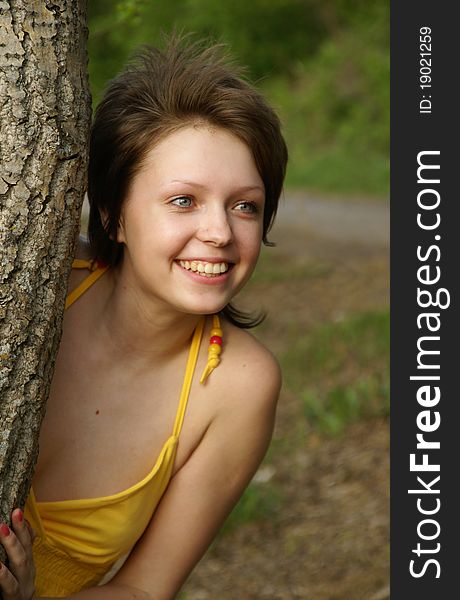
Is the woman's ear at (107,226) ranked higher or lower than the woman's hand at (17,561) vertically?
higher

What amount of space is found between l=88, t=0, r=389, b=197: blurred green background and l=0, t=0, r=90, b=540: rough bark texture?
683 cm

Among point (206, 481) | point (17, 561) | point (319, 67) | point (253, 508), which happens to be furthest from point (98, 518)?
point (319, 67)

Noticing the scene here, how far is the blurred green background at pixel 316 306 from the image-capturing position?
155 inches

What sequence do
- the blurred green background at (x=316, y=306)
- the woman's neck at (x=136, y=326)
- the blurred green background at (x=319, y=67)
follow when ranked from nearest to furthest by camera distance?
the woman's neck at (x=136, y=326) < the blurred green background at (x=316, y=306) < the blurred green background at (x=319, y=67)

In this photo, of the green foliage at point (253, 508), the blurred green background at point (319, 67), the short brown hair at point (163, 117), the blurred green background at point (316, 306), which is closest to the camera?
the short brown hair at point (163, 117)

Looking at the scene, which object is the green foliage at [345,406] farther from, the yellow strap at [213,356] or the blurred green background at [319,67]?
the blurred green background at [319,67]

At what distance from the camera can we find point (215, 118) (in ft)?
7.47

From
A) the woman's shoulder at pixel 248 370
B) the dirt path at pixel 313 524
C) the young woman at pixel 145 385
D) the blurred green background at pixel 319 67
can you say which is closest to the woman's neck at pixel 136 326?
the young woman at pixel 145 385

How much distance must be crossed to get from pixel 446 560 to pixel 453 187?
3.90 ft

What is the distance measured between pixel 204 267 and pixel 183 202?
0.47ft

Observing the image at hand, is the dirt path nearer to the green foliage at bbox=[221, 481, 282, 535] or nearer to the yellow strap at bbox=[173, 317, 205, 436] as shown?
the green foliage at bbox=[221, 481, 282, 535]

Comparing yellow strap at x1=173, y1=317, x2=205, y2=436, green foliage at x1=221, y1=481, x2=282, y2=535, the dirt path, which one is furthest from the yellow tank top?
green foliage at x1=221, y1=481, x2=282, y2=535

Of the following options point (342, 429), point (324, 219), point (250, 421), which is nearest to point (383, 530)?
point (342, 429)

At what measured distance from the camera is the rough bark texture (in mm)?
1808
